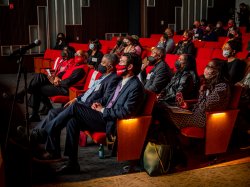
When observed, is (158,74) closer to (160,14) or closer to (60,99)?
(60,99)

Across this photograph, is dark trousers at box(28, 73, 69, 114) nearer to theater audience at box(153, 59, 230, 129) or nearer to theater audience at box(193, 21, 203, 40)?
theater audience at box(153, 59, 230, 129)

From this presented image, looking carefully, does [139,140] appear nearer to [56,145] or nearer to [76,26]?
[56,145]

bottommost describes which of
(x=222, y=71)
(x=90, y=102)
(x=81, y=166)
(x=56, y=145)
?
(x=81, y=166)

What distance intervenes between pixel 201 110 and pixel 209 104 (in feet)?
0.32

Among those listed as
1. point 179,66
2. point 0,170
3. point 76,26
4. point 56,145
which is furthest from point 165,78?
point 76,26

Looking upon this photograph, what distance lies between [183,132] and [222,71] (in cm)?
68

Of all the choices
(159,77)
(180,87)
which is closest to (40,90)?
(159,77)

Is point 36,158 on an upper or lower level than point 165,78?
lower

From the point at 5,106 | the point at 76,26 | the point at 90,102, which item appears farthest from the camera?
the point at 76,26

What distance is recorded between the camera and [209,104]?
3.62m

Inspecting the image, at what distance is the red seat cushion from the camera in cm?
361

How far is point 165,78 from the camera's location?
4656mm

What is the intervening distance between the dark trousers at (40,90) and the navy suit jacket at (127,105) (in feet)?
6.29

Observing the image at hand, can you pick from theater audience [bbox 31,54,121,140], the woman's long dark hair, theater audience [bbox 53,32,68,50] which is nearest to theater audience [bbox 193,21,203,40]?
theater audience [bbox 53,32,68,50]
